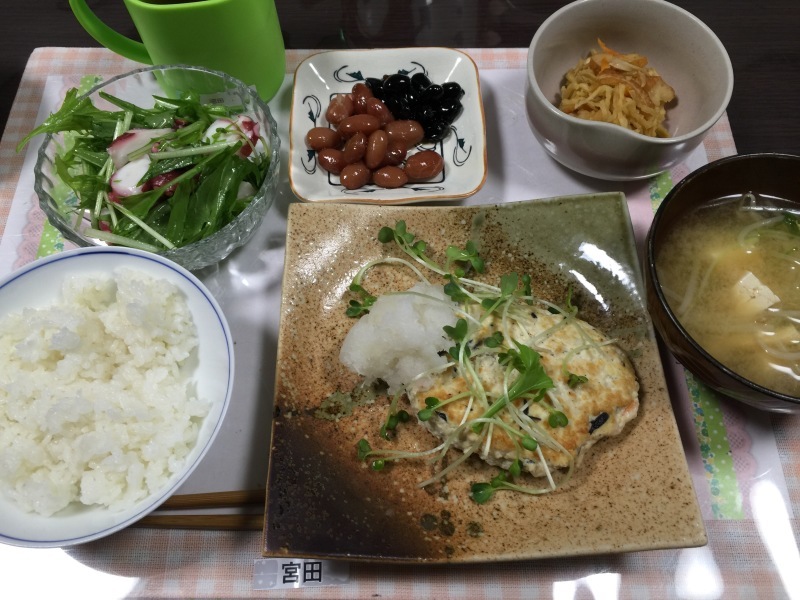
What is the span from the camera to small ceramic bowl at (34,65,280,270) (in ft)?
5.76

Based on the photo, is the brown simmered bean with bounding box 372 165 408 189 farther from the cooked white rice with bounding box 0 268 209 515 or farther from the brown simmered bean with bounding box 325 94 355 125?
the cooked white rice with bounding box 0 268 209 515

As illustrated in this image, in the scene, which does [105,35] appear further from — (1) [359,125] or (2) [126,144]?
(1) [359,125]

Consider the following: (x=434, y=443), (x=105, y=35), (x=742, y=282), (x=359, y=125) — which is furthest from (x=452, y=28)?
(x=434, y=443)

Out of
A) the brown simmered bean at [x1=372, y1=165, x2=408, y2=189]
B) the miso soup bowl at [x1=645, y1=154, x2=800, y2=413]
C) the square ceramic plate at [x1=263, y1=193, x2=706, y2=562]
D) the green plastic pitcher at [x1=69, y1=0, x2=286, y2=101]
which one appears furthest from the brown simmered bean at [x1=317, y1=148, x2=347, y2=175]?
the miso soup bowl at [x1=645, y1=154, x2=800, y2=413]

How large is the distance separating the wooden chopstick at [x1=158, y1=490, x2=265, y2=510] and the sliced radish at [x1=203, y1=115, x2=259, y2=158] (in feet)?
3.49

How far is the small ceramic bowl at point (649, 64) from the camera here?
1.79m

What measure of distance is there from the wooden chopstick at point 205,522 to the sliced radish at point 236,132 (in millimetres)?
1123

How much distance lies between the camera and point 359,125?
2.00m

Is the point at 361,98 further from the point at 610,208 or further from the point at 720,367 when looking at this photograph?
the point at 720,367

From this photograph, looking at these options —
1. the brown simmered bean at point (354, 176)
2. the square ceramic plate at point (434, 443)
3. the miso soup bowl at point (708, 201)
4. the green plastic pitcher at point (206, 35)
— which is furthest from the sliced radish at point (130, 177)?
the miso soup bowl at point (708, 201)

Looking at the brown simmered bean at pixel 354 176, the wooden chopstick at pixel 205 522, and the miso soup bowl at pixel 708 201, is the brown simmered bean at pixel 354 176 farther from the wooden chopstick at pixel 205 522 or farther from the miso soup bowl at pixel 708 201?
the wooden chopstick at pixel 205 522

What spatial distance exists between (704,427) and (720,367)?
0.36 meters

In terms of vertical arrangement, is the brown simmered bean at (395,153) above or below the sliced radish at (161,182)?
below

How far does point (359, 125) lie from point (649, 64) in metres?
1.08
